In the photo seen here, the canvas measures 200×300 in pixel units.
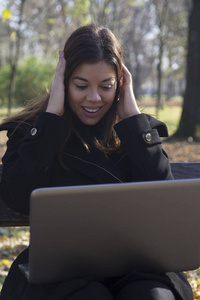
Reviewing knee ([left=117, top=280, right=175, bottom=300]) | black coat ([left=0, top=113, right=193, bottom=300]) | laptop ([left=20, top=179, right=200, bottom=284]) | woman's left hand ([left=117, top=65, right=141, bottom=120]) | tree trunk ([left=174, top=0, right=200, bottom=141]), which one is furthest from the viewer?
tree trunk ([left=174, top=0, right=200, bottom=141])

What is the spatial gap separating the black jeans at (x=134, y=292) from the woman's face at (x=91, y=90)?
3.24 feet

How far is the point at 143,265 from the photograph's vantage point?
205 cm

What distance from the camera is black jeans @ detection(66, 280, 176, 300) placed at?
6.45ft

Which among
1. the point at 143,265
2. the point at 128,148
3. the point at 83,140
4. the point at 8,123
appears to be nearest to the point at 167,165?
the point at 128,148

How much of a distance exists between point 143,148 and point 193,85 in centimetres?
808

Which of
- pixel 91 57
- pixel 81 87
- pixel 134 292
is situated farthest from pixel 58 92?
pixel 134 292

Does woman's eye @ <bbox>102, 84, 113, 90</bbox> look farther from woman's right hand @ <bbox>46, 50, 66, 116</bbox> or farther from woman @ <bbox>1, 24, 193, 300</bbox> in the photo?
woman's right hand @ <bbox>46, 50, 66, 116</bbox>

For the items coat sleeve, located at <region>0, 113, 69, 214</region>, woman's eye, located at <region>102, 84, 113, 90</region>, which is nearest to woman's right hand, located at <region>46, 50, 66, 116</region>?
coat sleeve, located at <region>0, 113, 69, 214</region>

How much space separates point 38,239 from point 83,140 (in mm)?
907

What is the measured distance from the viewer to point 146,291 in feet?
6.48

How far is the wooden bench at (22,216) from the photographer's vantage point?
277 centimetres

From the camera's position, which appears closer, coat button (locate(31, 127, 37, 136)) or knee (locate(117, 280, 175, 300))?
knee (locate(117, 280, 175, 300))

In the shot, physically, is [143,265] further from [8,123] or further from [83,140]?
[8,123]

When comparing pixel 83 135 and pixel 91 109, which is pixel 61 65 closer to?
pixel 91 109
